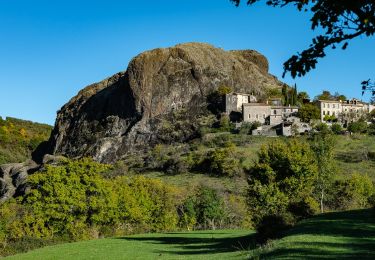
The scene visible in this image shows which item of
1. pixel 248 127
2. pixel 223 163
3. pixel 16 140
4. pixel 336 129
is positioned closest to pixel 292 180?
pixel 223 163

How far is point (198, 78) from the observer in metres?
149

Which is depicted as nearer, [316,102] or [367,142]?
[367,142]

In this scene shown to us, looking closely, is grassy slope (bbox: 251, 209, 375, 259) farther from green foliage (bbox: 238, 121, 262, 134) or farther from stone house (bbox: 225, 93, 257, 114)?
stone house (bbox: 225, 93, 257, 114)

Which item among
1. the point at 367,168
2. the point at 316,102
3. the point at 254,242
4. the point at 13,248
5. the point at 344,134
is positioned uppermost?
the point at 316,102

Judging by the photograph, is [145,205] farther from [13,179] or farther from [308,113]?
[308,113]

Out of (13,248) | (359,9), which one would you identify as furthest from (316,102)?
(359,9)

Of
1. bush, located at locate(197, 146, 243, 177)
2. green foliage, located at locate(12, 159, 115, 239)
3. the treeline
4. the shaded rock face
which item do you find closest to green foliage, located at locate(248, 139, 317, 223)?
the treeline

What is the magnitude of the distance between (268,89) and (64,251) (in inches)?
5399

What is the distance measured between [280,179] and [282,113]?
8030 cm

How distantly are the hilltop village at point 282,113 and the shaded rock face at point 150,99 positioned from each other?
11.5 meters

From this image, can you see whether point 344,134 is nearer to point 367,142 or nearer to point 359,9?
Answer: point 367,142

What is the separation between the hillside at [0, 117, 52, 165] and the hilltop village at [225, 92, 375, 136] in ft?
225

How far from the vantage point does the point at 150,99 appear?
144 metres

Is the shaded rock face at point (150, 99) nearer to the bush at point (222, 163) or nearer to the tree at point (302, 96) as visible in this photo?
the tree at point (302, 96)
